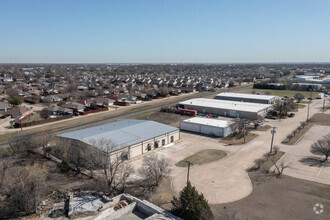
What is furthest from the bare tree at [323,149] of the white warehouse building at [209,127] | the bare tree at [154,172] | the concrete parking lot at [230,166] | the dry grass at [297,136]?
the bare tree at [154,172]

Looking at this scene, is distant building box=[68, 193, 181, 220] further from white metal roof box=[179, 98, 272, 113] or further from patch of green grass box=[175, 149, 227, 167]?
white metal roof box=[179, 98, 272, 113]

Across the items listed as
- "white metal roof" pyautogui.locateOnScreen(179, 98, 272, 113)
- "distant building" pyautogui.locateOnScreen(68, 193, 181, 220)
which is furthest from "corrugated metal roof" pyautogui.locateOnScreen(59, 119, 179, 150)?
"white metal roof" pyautogui.locateOnScreen(179, 98, 272, 113)

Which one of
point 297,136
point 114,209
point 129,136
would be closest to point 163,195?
point 114,209

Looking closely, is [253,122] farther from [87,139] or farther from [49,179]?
[49,179]

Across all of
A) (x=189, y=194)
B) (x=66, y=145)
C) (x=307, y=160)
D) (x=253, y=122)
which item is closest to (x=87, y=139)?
(x=66, y=145)

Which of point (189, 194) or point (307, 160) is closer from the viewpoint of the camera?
point (189, 194)

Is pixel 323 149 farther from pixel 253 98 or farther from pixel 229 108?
pixel 253 98
